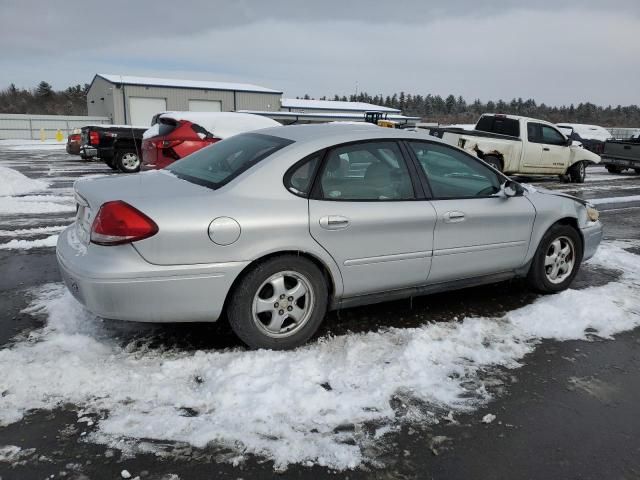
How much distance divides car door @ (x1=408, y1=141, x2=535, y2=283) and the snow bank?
380 inches

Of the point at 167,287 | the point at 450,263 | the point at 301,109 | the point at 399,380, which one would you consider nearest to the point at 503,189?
the point at 450,263

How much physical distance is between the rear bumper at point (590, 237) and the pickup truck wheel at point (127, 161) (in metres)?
13.7

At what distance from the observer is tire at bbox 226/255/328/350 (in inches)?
135

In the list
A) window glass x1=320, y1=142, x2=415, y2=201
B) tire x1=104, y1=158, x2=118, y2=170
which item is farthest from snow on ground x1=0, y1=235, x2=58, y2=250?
tire x1=104, y1=158, x2=118, y2=170

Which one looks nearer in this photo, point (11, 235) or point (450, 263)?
point (450, 263)

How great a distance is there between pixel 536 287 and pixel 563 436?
2285 mm

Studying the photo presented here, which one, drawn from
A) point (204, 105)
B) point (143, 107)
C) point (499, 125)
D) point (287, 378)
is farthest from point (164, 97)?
point (287, 378)

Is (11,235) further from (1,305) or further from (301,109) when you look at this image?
(301,109)

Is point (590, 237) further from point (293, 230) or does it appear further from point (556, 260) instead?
point (293, 230)

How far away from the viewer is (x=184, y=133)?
10039 millimetres

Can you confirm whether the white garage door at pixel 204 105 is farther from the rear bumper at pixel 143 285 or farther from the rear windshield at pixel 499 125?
the rear bumper at pixel 143 285

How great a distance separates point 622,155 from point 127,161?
663 inches

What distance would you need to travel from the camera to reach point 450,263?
4.21 m

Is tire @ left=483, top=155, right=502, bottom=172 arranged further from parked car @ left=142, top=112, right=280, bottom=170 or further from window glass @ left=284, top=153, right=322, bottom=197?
window glass @ left=284, top=153, right=322, bottom=197
